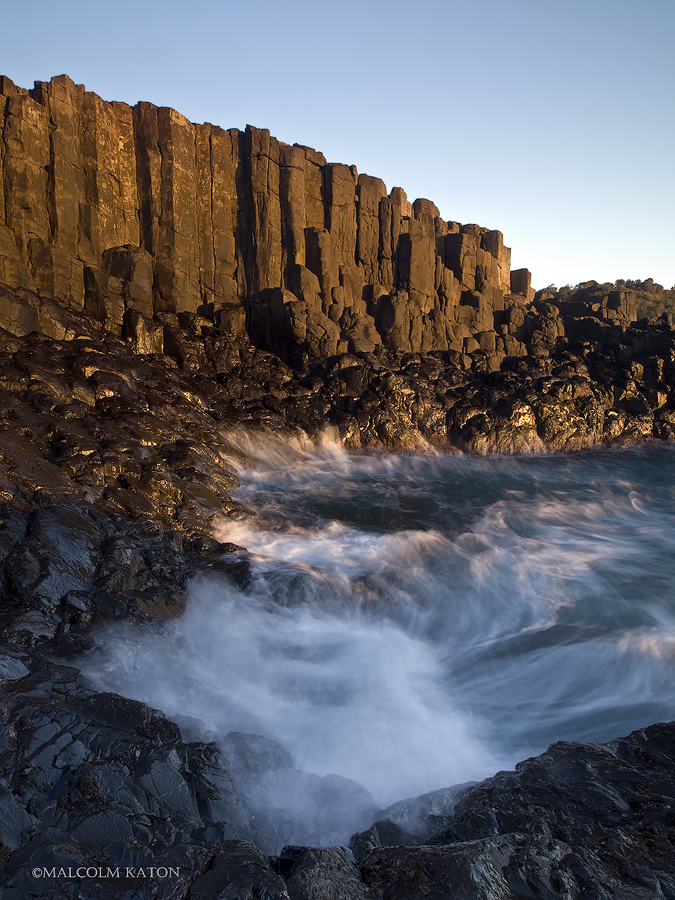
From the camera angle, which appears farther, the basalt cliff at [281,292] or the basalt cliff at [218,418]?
the basalt cliff at [281,292]

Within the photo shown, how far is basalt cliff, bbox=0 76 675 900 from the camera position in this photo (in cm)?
335

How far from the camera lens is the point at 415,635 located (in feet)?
26.7

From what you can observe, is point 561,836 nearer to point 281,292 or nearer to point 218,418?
point 218,418

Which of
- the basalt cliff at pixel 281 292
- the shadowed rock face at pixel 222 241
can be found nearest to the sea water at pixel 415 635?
the basalt cliff at pixel 281 292

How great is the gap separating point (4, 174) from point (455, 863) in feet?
61.3

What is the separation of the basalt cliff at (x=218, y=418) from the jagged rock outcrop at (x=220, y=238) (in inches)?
3.1

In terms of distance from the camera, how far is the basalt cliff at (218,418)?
3.35m

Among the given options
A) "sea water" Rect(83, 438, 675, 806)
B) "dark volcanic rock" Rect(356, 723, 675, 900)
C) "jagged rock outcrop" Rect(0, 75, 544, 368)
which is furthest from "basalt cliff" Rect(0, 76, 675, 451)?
"dark volcanic rock" Rect(356, 723, 675, 900)

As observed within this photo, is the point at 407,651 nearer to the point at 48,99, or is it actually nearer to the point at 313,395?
the point at 313,395

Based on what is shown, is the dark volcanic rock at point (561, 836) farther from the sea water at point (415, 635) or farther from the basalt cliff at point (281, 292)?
the basalt cliff at point (281, 292)

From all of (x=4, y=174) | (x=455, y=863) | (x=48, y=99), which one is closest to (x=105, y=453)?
(x=455, y=863)

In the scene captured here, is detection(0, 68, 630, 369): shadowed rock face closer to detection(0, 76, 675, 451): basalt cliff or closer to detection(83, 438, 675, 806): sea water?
detection(0, 76, 675, 451): basalt cliff

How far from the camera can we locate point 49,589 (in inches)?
270

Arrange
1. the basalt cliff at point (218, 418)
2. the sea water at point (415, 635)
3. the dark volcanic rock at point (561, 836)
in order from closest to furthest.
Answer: the dark volcanic rock at point (561, 836) < the basalt cliff at point (218, 418) < the sea water at point (415, 635)
